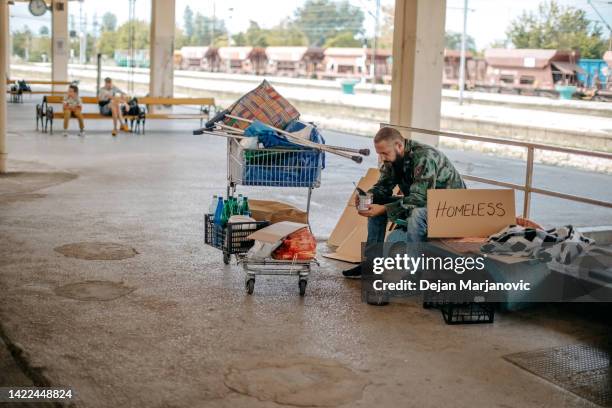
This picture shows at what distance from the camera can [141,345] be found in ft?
18.0

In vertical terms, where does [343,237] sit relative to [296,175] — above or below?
below

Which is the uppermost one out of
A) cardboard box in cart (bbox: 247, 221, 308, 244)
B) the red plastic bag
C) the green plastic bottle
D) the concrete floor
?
the green plastic bottle

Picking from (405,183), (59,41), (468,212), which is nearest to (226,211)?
(405,183)

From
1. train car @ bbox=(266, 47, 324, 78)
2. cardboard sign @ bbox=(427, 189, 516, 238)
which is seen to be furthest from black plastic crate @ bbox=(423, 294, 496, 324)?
train car @ bbox=(266, 47, 324, 78)

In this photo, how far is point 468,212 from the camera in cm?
701

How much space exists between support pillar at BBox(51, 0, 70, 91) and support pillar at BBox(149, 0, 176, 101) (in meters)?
10.2

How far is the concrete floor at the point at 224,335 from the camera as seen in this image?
4.78m

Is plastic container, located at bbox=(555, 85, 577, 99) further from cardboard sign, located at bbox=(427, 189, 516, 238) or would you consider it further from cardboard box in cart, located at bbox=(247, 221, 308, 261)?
cardboard box in cart, located at bbox=(247, 221, 308, 261)

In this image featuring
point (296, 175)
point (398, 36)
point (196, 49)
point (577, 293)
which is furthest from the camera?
point (196, 49)

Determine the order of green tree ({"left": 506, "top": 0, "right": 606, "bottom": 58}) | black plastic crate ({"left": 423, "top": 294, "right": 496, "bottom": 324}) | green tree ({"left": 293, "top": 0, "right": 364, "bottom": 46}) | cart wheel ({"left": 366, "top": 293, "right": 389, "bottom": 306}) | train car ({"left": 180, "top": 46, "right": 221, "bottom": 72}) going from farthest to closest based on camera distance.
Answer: green tree ({"left": 293, "top": 0, "right": 364, "bottom": 46})
train car ({"left": 180, "top": 46, "right": 221, "bottom": 72})
green tree ({"left": 506, "top": 0, "right": 606, "bottom": 58})
cart wheel ({"left": 366, "top": 293, "right": 389, "bottom": 306})
black plastic crate ({"left": 423, "top": 294, "right": 496, "bottom": 324})

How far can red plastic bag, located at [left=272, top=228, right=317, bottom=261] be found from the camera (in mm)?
6828

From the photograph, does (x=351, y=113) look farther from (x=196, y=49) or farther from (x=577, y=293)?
(x=196, y=49)

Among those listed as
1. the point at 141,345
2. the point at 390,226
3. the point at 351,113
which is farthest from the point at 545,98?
the point at 141,345

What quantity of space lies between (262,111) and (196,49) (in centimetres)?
8166
